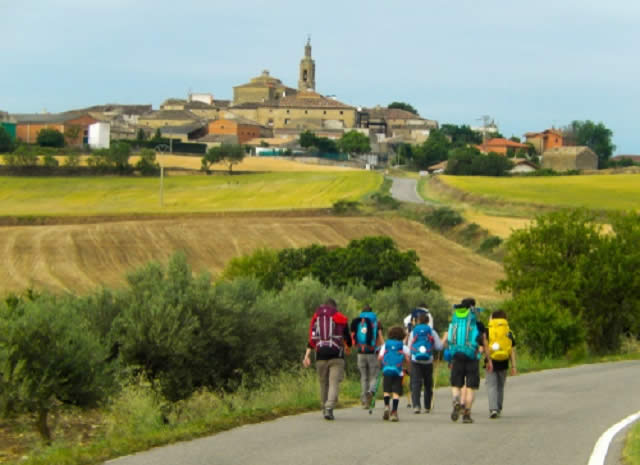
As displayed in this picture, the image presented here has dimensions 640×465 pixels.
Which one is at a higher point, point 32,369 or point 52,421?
point 32,369

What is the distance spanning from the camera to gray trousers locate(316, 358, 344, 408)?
14.3 metres

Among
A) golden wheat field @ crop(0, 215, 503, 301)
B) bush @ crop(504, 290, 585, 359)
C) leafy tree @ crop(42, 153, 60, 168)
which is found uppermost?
leafy tree @ crop(42, 153, 60, 168)

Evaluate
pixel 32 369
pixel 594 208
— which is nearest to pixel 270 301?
pixel 32 369

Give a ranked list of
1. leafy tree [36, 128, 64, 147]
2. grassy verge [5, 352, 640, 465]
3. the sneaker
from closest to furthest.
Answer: grassy verge [5, 352, 640, 465] → the sneaker → leafy tree [36, 128, 64, 147]

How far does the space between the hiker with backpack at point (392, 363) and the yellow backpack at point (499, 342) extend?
126 cm

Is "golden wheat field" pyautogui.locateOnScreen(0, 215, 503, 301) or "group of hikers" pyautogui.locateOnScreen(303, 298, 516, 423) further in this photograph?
"golden wheat field" pyautogui.locateOnScreen(0, 215, 503, 301)

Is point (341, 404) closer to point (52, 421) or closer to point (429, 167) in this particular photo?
point (52, 421)

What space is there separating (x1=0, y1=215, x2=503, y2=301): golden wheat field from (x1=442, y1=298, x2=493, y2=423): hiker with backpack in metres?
32.6

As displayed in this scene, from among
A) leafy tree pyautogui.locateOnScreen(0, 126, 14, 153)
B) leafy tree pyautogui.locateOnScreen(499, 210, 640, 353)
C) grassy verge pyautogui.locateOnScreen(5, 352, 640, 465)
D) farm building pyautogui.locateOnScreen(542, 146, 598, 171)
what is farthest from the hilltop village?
grassy verge pyautogui.locateOnScreen(5, 352, 640, 465)

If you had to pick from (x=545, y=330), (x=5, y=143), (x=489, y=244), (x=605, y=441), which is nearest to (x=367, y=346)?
(x=605, y=441)

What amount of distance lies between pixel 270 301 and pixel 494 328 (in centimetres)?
798

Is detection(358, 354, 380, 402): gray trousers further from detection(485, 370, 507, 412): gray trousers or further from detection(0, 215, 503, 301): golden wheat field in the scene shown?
detection(0, 215, 503, 301): golden wheat field

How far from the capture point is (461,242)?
6731 centimetres

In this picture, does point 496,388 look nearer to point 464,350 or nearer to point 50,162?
point 464,350
